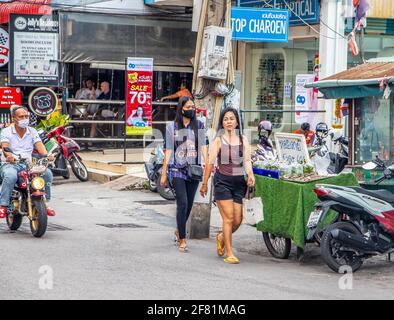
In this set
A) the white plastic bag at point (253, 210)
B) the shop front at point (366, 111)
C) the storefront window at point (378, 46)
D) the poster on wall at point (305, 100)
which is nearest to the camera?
the white plastic bag at point (253, 210)

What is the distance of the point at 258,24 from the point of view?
57.0 feet

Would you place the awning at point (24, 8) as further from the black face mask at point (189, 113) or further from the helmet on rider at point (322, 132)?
the black face mask at point (189, 113)

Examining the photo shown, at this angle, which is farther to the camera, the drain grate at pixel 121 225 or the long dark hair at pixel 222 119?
the drain grate at pixel 121 225

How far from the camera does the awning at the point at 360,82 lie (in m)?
13.8

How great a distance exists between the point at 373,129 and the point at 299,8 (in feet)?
28.7

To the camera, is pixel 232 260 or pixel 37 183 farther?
pixel 37 183

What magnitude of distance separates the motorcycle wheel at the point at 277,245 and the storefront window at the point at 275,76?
1189 cm

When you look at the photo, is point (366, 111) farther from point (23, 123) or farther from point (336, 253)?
point (23, 123)

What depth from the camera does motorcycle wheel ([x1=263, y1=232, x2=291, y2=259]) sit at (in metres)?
11.4

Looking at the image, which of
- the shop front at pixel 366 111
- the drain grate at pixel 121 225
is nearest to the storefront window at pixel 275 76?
the shop front at pixel 366 111

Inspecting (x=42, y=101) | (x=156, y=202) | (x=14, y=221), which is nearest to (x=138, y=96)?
(x=42, y=101)
